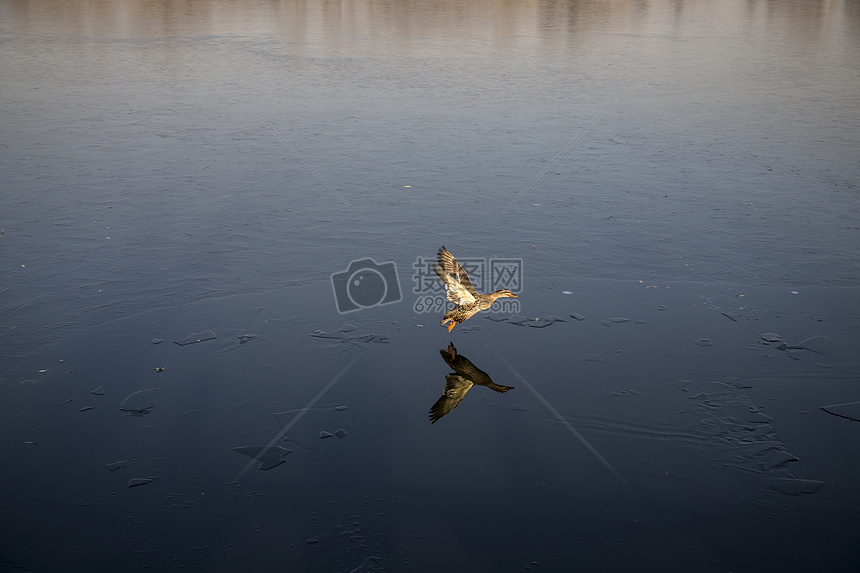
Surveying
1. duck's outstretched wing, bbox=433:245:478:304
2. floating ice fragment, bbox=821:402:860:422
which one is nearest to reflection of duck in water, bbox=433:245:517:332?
duck's outstretched wing, bbox=433:245:478:304

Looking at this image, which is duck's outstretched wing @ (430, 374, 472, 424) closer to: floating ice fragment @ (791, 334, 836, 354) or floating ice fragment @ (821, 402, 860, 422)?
floating ice fragment @ (821, 402, 860, 422)

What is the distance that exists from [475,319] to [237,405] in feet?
6.97

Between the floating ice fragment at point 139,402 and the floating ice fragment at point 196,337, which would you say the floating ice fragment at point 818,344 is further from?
the floating ice fragment at point 139,402

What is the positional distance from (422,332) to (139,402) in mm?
2141

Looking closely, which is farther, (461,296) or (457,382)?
(461,296)

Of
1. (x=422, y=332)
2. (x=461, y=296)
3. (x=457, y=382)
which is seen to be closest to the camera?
(x=457, y=382)

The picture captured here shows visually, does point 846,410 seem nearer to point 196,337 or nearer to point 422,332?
point 422,332

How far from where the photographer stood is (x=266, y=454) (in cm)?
459

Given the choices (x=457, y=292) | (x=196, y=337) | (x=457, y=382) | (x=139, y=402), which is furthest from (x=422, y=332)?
(x=139, y=402)

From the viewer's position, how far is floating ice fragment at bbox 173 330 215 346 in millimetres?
5789

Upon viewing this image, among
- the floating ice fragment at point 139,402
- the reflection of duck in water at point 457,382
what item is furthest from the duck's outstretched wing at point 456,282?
the floating ice fragment at point 139,402

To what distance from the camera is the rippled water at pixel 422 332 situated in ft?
Result: 13.3

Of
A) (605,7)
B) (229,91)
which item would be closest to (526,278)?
(229,91)

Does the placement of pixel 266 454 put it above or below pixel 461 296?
below
